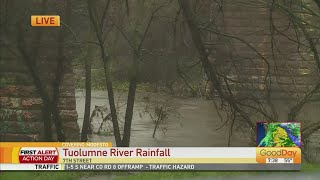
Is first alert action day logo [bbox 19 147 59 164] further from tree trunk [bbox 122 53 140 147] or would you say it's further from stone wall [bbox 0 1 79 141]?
tree trunk [bbox 122 53 140 147]

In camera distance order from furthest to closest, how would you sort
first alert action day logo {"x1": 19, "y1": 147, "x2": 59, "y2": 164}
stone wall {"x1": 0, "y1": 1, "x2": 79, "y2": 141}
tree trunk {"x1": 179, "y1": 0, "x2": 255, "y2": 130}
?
1. tree trunk {"x1": 179, "y1": 0, "x2": 255, "y2": 130}
2. stone wall {"x1": 0, "y1": 1, "x2": 79, "y2": 141}
3. first alert action day logo {"x1": 19, "y1": 147, "x2": 59, "y2": 164}

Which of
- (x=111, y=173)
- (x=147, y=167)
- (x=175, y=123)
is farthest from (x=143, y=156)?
(x=175, y=123)

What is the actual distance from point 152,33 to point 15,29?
1000mm

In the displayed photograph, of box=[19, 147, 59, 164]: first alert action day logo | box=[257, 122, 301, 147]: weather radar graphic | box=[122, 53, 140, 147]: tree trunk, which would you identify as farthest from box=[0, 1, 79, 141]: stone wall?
box=[257, 122, 301, 147]: weather radar graphic

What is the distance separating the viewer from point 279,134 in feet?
13.8

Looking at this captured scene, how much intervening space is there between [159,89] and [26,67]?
99 cm

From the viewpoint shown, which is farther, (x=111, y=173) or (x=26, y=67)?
(x=26, y=67)

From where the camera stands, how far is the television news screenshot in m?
4.15

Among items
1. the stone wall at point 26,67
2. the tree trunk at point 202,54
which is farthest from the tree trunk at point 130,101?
the tree trunk at point 202,54

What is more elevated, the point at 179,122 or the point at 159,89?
the point at 159,89

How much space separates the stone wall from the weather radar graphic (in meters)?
1.34

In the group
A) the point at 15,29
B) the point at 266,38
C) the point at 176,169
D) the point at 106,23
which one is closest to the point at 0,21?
the point at 15,29

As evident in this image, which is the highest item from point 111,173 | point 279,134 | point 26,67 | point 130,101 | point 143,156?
point 26,67

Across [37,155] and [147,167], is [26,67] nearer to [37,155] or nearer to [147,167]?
[37,155]
